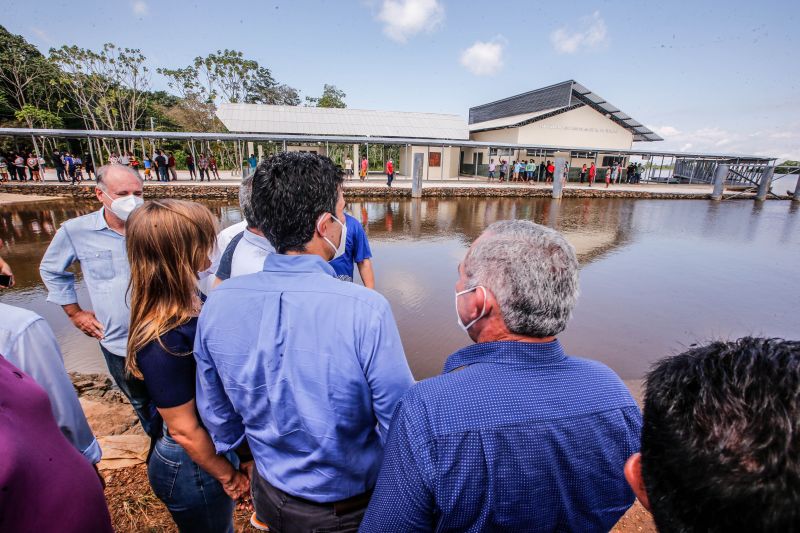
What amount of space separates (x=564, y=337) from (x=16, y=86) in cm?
3845

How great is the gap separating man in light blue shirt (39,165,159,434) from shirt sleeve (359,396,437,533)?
190cm

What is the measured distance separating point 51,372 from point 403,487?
3.90ft

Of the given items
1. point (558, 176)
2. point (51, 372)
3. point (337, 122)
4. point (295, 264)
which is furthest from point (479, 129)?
point (51, 372)

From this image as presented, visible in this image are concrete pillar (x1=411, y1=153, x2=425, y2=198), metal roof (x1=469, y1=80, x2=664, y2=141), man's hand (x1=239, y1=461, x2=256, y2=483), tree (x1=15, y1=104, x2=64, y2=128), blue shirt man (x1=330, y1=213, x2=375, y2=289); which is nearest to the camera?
man's hand (x1=239, y1=461, x2=256, y2=483)

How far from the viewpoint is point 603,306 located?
210 inches

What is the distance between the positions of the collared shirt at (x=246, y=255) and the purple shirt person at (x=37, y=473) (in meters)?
1.33

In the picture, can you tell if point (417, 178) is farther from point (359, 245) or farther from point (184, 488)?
point (184, 488)

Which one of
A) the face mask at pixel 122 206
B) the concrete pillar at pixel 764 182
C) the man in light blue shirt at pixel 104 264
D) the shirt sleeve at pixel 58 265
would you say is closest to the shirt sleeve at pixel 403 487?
the man in light blue shirt at pixel 104 264

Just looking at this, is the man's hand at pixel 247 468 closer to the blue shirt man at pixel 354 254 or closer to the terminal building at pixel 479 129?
the blue shirt man at pixel 354 254

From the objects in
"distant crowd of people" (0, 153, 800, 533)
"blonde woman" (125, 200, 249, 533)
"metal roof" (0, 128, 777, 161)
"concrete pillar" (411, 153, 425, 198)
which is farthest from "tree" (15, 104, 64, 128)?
"blonde woman" (125, 200, 249, 533)

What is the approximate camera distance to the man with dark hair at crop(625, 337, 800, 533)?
0.49 meters

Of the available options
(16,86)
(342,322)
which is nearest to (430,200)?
(342,322)

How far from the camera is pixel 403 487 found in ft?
2.93

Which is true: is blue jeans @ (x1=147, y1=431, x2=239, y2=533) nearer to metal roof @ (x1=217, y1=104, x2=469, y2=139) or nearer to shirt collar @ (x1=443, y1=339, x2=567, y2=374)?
shirt collar @ (x1=443, y1=339, x2=567, y2=374)
